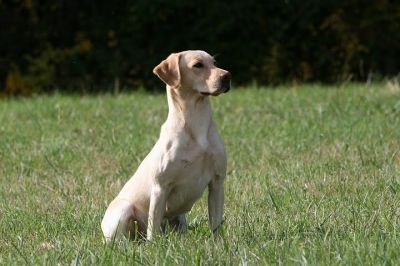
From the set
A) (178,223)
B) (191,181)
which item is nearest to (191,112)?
(191,181)

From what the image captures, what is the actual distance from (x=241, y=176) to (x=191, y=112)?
89.7 inches

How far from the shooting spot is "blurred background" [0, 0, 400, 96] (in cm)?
1725

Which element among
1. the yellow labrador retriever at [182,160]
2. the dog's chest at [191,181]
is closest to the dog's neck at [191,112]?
the yellow labrador retriever at [182,160]

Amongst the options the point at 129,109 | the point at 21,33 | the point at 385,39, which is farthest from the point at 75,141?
the point at 385,39

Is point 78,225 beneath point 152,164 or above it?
beneath

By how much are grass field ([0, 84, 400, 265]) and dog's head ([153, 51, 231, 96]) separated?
0.83m

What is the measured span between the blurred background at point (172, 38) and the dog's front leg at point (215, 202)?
11.7 metres

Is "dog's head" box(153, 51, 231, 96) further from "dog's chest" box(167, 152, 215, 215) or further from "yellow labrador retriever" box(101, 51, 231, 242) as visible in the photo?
"dog's chest" box(167, 152, 215, 215)

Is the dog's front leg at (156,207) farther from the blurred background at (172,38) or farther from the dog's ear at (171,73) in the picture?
the blurred background at (172,38)

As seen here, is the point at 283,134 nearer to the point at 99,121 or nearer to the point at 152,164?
the point at 99,121

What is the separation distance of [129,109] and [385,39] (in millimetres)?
7599

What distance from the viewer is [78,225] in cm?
596

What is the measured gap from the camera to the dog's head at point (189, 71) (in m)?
5.35

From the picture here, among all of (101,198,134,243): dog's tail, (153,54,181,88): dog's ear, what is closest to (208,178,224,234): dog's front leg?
(101,198,134,243): dog's tail
